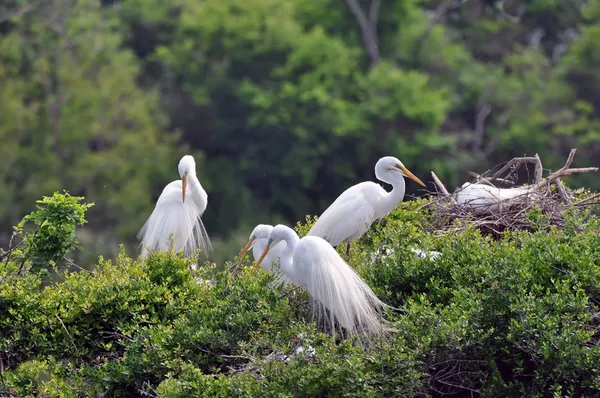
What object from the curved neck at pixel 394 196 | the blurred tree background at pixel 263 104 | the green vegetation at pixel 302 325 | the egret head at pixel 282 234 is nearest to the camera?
the green vegetation at pixel 302 325

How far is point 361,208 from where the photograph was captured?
6.87m

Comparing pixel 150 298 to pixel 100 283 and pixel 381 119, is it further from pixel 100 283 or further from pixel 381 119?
pixel 381 119

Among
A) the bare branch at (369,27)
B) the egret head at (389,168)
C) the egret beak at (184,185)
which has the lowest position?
the egret head at (389,168)

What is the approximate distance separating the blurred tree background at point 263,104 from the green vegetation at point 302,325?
1514 cm

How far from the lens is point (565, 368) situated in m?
4.65

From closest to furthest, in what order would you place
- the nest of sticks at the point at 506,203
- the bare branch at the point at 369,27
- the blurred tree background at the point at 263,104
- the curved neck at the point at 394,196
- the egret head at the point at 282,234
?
1. the egret head at the point at 282,234
2. the nest of sticks at the point at 506,203
3. the curved neck at the point at 394,196
4. the blurred tree background at the point at 263,104
5. the bare branch at the point at 369,27

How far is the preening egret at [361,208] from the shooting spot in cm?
686

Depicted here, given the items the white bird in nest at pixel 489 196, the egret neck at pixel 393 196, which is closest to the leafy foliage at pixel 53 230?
the egret neck at pixel 393 196

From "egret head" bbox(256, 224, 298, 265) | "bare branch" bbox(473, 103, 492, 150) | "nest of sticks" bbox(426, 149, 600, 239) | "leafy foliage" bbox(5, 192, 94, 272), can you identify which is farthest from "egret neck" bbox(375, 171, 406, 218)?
"bare branch" bbox(473, 103, 492, 150)

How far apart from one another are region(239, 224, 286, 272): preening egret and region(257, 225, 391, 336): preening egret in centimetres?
83

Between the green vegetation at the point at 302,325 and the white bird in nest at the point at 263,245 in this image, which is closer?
the green vegetation at the point at 302,325

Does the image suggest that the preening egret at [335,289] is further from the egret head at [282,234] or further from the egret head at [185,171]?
the egret head at [185,171]

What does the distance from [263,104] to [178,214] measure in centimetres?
1579

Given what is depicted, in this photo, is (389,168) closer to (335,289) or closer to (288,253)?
(288,253)
